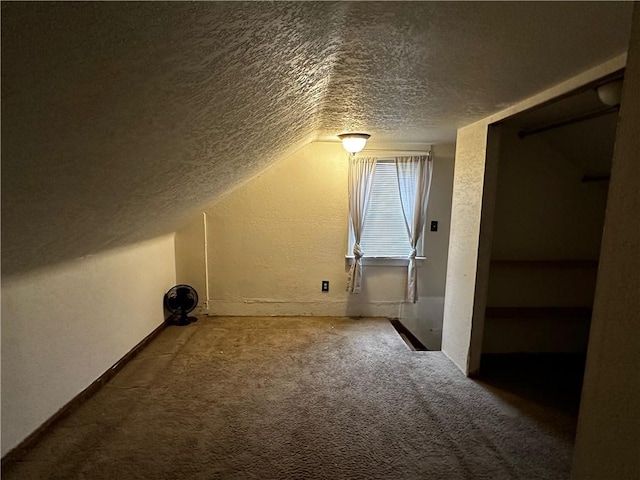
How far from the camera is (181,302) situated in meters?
3.52

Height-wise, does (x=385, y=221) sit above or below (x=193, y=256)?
above

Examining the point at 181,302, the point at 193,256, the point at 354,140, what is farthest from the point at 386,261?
the point at 181,302

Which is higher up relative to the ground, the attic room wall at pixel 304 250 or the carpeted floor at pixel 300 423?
the attic room wall at pixel 304 250

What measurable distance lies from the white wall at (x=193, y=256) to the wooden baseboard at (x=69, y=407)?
2.66 feet

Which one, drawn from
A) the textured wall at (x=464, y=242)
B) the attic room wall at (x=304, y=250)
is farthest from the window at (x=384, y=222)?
the textured wall at (x=464, y=242)

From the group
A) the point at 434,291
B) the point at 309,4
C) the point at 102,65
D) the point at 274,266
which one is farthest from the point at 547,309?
the point at 102,65

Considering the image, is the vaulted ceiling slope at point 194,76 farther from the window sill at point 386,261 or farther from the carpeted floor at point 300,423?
the window sill at point 386,261

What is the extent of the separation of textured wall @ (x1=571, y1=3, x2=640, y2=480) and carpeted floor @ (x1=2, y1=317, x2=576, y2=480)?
4.30ft

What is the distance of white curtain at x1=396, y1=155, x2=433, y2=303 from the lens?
3588mm

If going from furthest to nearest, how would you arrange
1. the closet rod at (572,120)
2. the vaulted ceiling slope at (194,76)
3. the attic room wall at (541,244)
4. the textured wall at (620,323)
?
the attic room wall at (541,244), the closet rod at (572,120), the vaulted ceiling slope at (194,76), the textured wall at (620,323)

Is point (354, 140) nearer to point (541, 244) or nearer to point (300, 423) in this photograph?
point (541, 244)

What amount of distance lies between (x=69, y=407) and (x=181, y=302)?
1.50 m

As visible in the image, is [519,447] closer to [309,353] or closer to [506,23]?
[309,353]

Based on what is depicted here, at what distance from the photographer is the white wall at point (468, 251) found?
96.9 inches
